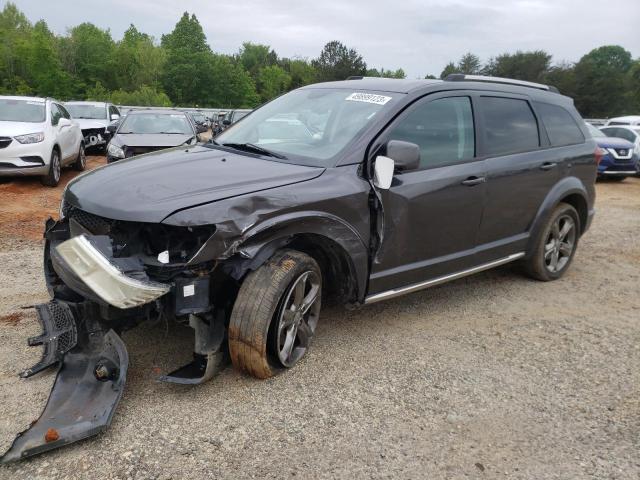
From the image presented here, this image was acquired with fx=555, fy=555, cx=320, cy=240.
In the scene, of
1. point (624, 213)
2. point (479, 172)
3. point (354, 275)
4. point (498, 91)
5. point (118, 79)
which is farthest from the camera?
point (118, 79)

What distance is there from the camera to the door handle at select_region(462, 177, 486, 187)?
412 centimetres

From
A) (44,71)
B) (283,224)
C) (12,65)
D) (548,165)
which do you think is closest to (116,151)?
(548,165)

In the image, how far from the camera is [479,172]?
167 inches

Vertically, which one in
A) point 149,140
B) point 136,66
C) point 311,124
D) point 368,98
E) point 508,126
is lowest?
point 149,140

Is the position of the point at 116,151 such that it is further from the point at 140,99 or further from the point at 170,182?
the point at 140,99

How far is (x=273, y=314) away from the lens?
10.3 feet

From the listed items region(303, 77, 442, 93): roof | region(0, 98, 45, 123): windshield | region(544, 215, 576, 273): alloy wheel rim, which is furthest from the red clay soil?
region(544, 215, 576, 273): alloy wheel rim

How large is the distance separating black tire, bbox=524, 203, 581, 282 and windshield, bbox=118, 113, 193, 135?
24.6 ft

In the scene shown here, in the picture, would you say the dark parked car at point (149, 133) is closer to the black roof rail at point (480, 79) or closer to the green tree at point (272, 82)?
the black roof rail at point (480, 79)

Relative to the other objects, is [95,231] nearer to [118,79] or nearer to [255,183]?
[255,183]

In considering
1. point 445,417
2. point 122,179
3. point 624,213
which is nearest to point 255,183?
point 122,179

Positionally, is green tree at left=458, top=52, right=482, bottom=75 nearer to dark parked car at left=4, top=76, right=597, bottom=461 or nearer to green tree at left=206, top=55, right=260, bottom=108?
green tree at left=206, top=55, right=260, bottom=108

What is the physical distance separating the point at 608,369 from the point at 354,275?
72.5 inches

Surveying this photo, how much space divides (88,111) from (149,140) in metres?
7.94
